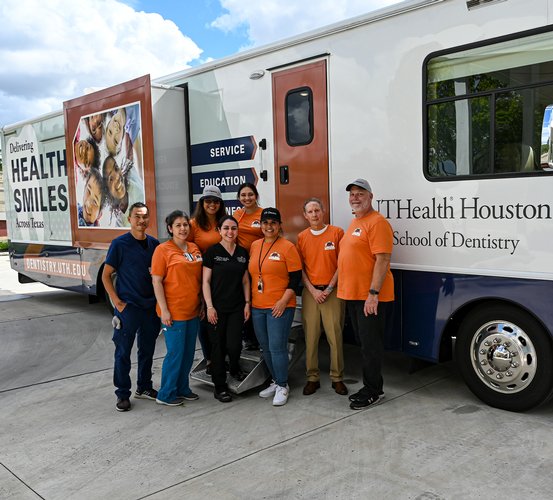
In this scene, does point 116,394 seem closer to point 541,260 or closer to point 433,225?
point 433,225

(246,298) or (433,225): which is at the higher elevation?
(433,225)

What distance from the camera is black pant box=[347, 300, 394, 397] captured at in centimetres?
441

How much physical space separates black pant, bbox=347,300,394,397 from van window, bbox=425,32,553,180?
1113 mm

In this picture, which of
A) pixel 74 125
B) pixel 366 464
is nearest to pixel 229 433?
pixel 366 464

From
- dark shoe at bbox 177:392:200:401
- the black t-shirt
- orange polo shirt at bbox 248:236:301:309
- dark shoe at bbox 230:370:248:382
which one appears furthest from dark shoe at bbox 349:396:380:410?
dark shoe at bbox 177:392:200:401

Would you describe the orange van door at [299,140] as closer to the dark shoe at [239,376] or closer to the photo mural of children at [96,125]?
the dark shoe at [239,376]

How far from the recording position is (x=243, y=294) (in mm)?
4715

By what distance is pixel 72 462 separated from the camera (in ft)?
12.3

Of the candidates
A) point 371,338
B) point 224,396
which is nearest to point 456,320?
point 371,338

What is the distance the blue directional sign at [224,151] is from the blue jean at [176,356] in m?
1.88

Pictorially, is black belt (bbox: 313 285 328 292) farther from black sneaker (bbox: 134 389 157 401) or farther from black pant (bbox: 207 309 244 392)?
black sneaker (bbox: 134 389 157 401)

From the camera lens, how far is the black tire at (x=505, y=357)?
13.3 ft

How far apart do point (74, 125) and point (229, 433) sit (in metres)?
4.85

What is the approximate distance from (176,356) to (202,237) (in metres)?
0.98
